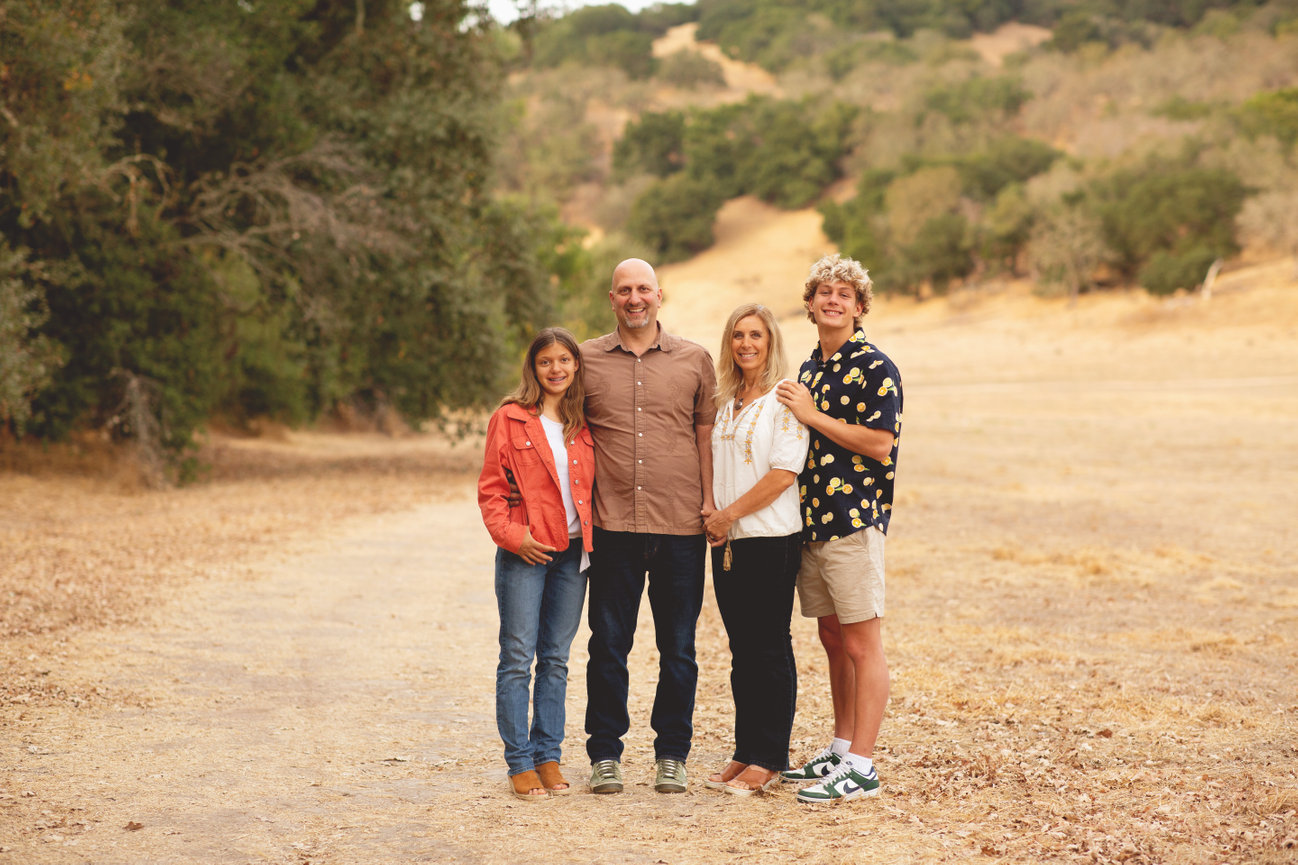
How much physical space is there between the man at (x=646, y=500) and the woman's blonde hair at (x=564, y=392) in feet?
0.17

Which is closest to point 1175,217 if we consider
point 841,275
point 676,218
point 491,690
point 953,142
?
point 953,142

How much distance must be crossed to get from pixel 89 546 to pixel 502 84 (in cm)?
1059

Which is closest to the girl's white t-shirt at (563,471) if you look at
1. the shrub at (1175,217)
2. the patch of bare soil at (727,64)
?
the shrub at (1175,217)

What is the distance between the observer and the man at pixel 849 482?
448 centimetres

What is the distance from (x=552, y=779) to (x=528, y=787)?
0.11 metres

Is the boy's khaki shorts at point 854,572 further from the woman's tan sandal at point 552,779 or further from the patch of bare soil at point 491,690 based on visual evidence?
the woman's tan sandal at point 552,779

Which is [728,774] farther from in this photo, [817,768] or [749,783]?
[817,768]

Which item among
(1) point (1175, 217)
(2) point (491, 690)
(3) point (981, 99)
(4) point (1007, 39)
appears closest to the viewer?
(2) point (491, 690)

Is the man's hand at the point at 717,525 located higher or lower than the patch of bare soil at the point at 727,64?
lower

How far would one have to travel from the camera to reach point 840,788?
183 inches

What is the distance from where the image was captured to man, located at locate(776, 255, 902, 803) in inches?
176

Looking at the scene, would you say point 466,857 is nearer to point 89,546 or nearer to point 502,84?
point 89,546

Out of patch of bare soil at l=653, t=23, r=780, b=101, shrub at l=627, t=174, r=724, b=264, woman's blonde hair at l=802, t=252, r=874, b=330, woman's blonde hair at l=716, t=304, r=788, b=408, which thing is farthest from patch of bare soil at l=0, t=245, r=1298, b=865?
patch of bare soil at l=653, t=23, r=780, b=101

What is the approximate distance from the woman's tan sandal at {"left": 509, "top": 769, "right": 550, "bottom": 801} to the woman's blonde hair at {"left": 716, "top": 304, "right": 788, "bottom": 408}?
168cm
